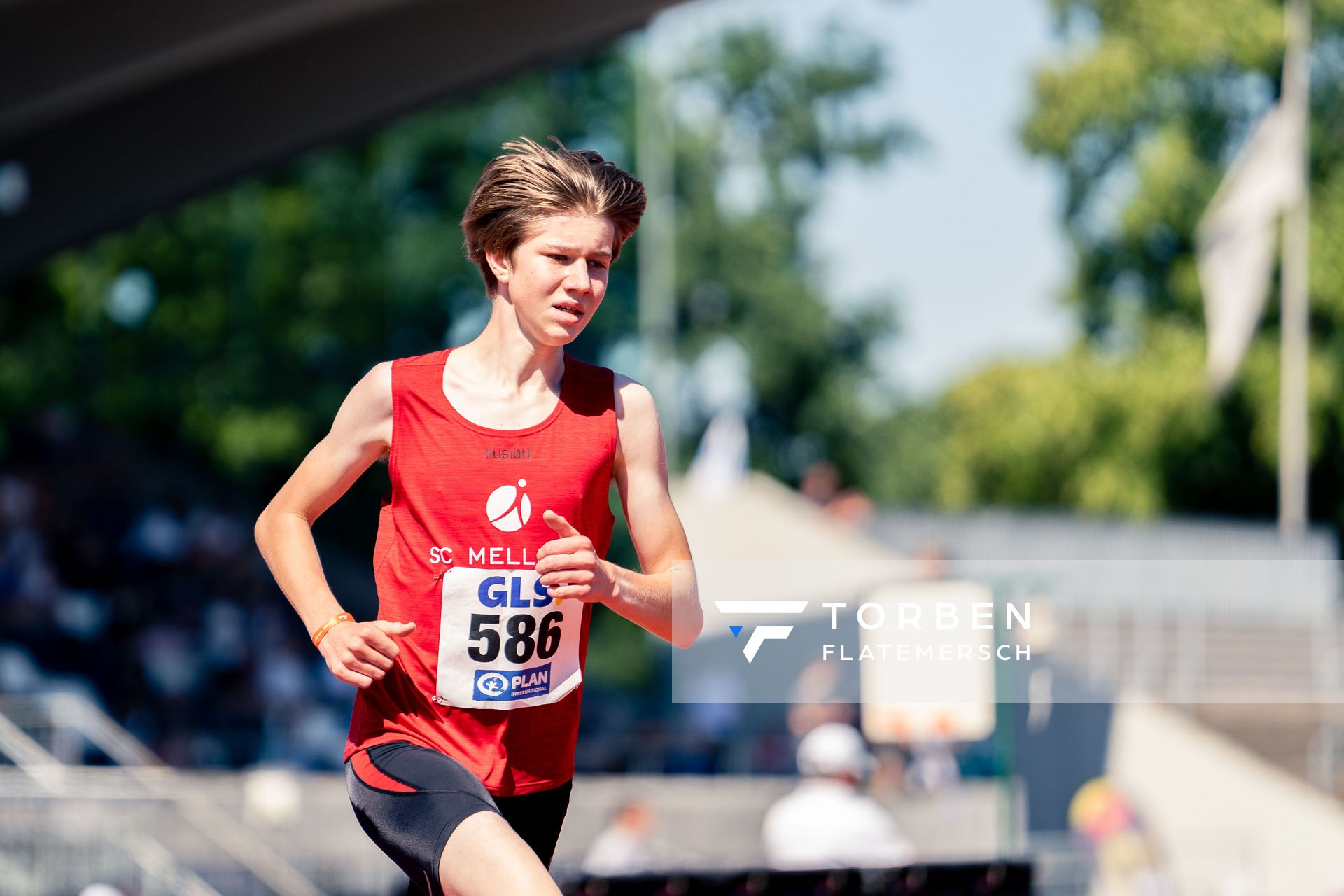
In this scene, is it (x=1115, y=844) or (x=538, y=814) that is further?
(x=1115, y=844)

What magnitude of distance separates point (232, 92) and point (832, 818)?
1565 cm

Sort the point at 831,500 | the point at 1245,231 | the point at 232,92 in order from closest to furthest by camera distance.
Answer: the point at 831,500
the point at 232,92
the point at 1245,231

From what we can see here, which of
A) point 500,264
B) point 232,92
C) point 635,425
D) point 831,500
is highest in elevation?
point 232,92

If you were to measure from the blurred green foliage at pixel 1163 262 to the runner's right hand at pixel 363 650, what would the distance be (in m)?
31.7

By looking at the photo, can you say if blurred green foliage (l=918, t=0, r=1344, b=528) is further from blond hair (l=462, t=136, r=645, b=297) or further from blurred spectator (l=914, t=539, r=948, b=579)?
blond hair (l=462, t=136, r=645, b=297)

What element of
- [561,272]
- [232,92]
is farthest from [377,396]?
[232,92]

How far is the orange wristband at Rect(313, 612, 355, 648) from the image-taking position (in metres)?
3.55

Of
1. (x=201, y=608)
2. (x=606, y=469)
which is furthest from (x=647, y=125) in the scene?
(x=606, y=469)

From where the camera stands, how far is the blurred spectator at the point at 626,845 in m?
10.1

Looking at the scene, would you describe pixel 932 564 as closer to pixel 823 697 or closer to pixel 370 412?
pixel 823 697

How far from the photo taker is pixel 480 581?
12.0 ft

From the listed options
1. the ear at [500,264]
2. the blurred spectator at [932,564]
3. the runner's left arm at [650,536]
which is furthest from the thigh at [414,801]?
the blurred spectator at [932,564]

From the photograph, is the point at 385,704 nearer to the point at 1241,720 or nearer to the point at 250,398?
the point at 1241,720

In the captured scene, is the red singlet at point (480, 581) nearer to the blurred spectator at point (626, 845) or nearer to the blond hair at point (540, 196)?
the blond hair at point (540, 196)
